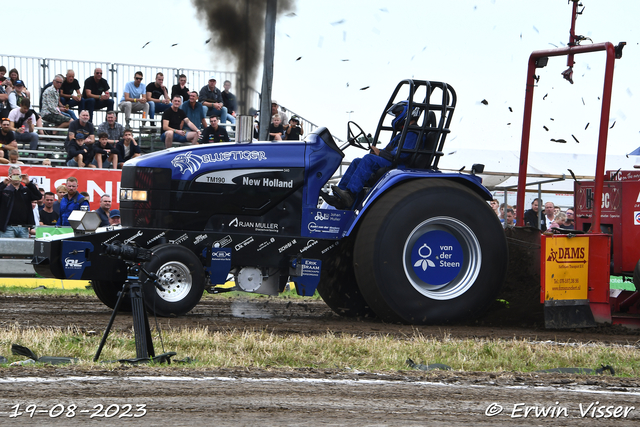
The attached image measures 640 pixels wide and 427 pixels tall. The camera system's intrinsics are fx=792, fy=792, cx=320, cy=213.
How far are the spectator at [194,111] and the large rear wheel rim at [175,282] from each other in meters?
7.94

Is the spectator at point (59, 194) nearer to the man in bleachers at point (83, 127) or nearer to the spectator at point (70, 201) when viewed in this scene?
the spectator at point (70, 201)

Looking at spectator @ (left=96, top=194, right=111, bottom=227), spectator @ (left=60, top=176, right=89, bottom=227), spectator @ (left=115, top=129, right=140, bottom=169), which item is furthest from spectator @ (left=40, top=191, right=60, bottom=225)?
spectator @ (left=115, top=129, right=140, bottom=169)

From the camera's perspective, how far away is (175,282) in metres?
7.39

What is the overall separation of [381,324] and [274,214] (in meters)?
1.48

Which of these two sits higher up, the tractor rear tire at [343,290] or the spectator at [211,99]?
the spectator at [211,99]

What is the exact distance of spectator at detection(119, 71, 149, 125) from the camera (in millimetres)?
16844

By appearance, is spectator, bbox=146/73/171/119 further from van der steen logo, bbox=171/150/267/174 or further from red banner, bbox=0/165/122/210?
van der steen logo, bbox=171/150/267/174

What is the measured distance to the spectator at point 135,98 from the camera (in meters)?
16.8

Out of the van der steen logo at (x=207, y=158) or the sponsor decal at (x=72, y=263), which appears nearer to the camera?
the sponsor decal at (x=72, y=263)

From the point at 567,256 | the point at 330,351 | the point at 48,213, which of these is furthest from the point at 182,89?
the point at 330,351

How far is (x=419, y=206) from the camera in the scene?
24.5 feet

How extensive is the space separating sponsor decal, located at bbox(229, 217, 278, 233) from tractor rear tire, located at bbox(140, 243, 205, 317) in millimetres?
512

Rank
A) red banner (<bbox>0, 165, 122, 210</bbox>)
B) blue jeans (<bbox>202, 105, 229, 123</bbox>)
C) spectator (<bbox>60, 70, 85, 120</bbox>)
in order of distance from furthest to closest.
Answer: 1. spectator (<bbox>60, 70, 85, 120</bbox>)
2. blue jeans (<bbox>202, 105, 229, 123</bbox>)
3. red banner (<bbox>0, 165, 122, 210</bbox>)

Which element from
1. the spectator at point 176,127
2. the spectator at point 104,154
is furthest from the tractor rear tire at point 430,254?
the spectator at point 104,154
